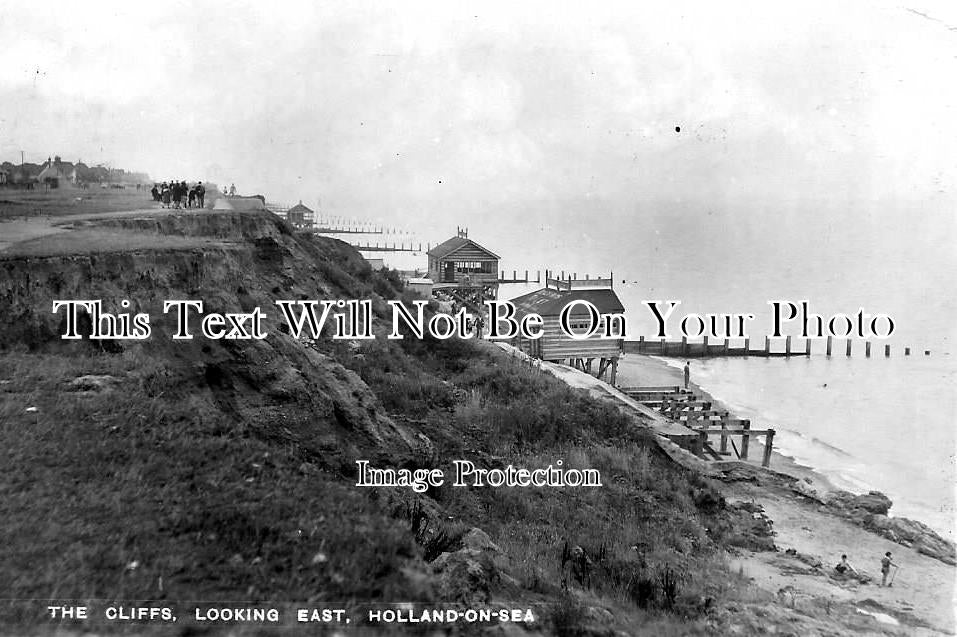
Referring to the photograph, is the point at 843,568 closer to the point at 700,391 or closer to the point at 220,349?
the point at 220,349

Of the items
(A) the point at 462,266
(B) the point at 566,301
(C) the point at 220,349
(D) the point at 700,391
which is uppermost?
(A) the point at 462,266

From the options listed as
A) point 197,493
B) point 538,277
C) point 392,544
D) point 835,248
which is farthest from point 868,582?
point 538,277

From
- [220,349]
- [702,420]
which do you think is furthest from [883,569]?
[220,349]

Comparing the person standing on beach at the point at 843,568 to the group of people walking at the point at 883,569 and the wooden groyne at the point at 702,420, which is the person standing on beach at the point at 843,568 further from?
the wooden groyne at the point at 702,420

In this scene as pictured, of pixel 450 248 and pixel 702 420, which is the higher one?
pixel 450 248

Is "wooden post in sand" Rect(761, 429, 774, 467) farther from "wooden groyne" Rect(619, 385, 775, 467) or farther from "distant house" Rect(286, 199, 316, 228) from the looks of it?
"distant house" Rect(286, 199, 316, 228)

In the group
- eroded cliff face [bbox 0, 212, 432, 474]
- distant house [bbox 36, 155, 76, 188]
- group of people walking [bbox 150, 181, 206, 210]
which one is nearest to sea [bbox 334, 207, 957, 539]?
eroded cliff face [bbox 0, 212, 432, 474]
